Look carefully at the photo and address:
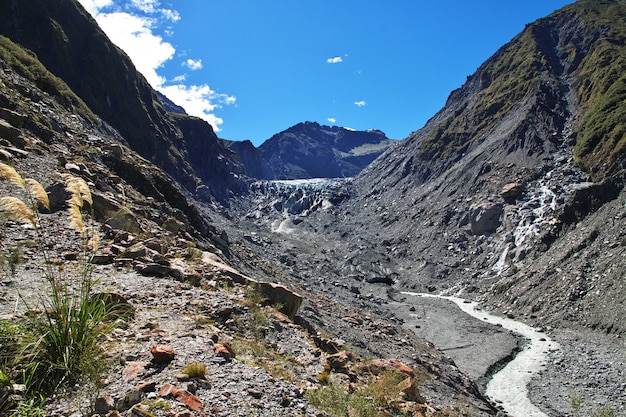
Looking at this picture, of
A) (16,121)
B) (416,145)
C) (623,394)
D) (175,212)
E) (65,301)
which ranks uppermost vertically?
(416,145)

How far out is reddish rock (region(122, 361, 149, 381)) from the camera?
17.0ft

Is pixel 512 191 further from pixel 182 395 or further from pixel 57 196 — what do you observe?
pixel 182 395

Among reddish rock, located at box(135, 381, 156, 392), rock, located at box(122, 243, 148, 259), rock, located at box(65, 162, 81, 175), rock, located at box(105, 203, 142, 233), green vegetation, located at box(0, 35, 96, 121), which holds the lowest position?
reddish rock, located at box(135, 381, 156, 392)

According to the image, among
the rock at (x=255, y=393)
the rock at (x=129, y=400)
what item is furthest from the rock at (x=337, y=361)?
the rock at (x=129, y=400)

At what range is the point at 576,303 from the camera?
3262 centimetres

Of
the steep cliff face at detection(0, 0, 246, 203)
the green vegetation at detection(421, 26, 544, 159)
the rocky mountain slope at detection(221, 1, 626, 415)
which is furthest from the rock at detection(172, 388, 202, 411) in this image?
the green vegetation at detection(421, 26, 544, 159)

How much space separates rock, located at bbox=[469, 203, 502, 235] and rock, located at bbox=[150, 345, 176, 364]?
201 feet

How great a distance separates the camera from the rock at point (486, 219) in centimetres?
6009

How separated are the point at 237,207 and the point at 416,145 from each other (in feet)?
203

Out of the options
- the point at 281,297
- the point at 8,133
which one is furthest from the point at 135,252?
the point at 8,133

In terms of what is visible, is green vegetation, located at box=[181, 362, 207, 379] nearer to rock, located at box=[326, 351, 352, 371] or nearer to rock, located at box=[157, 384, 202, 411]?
rock, located at box=[157, 384, 202, 411]

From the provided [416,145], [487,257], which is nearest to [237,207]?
[416,145]

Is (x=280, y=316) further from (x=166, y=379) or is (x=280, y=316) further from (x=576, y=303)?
(x=576, y=303)

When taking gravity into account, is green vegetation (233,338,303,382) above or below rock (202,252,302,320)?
below
